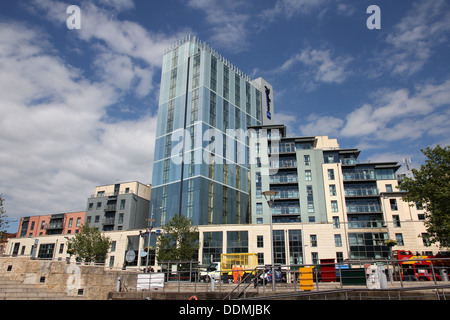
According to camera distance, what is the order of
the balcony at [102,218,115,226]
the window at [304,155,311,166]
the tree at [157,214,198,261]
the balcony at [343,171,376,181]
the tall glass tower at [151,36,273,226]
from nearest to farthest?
the tree at [157,214,198,261] < the balcony at [343,171,376,181] < the window at [304,155,311,166] < the tall glass tower at [151,36,273,226] < the balcony at [102,218,115,226]

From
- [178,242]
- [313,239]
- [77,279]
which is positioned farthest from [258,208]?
[77,279]

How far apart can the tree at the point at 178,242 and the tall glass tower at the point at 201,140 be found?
1142 cm

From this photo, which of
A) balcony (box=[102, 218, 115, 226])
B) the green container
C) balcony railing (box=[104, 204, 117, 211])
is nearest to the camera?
the green container

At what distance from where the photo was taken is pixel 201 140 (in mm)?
69312

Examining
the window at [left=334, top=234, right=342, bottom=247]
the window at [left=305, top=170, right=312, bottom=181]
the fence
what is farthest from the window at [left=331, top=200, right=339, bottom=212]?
the fence

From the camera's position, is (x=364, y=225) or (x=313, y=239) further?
(x=364, y=225)

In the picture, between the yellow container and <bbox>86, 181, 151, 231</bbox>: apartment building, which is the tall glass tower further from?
the yellow container

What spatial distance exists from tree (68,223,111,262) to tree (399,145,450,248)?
4653cm

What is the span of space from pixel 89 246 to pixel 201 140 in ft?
96.2

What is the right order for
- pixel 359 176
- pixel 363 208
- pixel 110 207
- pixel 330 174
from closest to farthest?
pixel 363 208 → pixel 330 174 → pixel 359 176 → pixel 110 207

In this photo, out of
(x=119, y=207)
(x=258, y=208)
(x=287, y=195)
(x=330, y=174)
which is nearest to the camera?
(x=258, y=208)

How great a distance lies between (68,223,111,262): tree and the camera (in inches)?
2130

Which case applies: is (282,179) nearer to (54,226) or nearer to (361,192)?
(361,192)
